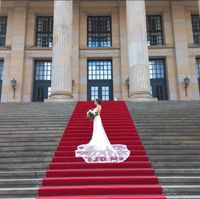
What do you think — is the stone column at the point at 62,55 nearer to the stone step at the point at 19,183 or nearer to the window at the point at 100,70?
the window at the point at 100,70

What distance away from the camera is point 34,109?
667 inches

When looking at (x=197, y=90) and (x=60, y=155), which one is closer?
(x=60, y=155)

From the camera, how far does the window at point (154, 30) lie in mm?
29797

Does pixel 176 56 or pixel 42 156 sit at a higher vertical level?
pixel 176 56

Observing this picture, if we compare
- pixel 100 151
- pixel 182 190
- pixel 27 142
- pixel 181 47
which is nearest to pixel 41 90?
pixel 181 47

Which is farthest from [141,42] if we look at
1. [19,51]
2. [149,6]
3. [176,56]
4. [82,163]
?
[82,163]

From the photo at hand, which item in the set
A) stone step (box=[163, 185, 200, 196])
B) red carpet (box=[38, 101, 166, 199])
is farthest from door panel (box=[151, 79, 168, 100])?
stone step (box=[163, 185, 200, 196])

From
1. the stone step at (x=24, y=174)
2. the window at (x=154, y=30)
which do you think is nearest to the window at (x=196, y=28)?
the window at (x=154, y=30)

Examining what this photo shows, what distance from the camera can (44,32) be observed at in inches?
1180

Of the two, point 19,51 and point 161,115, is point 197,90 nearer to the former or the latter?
point 161,115

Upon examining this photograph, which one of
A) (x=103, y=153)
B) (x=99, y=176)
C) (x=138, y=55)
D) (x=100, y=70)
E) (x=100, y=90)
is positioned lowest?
(x=99, y=176)

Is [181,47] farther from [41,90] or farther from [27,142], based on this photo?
[27,142]

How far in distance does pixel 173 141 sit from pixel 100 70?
59.3 feet

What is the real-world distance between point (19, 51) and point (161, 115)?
17.2m
